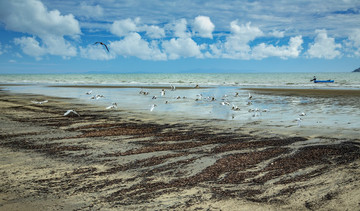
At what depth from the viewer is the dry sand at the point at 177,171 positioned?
15.2 ft

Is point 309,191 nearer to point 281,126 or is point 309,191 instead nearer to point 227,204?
point 227,204

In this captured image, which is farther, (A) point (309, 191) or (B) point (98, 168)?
(B) point (98, 168)

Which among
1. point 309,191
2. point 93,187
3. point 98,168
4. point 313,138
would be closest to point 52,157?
point 98,168

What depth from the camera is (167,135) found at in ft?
32.4

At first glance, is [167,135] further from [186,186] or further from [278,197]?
[278,197]

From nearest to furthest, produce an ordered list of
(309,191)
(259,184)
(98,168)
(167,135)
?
(309,191) < (259,184) < (98,168) < (167,135)

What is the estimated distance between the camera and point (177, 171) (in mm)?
6062

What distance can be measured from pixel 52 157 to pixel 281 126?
8361 mm

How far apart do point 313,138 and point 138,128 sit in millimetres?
6087

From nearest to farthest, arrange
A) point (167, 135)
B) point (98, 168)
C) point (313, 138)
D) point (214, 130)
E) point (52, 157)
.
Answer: point (98, 168) → point (52, 157) → point (313, 138) → point (167, 135) → point (214, 130)

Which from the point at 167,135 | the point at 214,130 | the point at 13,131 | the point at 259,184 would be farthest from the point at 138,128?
the point at 259,184

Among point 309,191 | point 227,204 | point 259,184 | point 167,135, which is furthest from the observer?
point 167,135

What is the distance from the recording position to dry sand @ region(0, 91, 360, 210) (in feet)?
15.2

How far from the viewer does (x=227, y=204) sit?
4.52m
